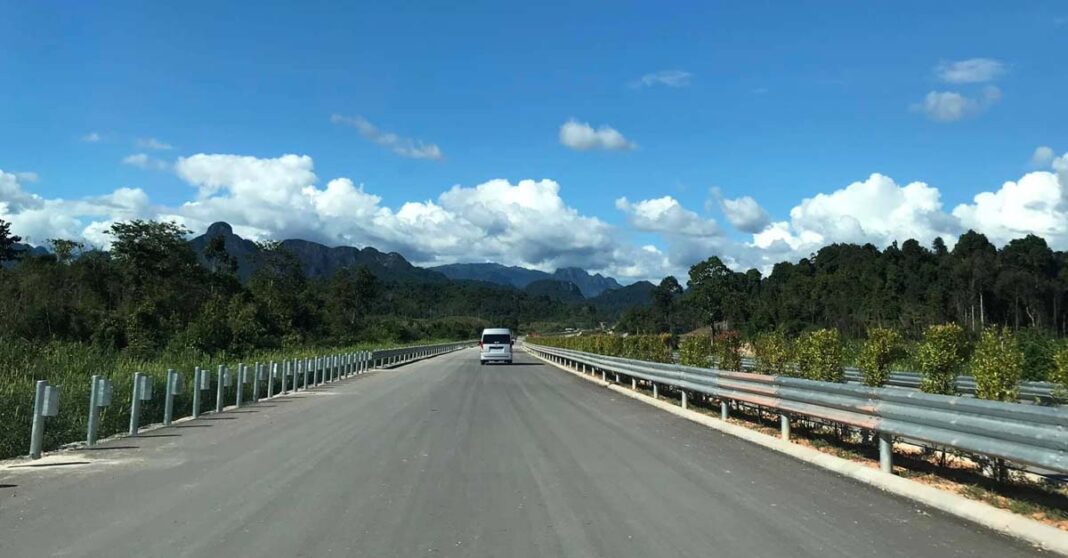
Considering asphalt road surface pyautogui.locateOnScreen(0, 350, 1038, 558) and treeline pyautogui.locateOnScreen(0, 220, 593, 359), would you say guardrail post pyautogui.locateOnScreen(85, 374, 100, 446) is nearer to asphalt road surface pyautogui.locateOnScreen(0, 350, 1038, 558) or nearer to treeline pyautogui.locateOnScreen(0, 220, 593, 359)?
asphalt road surface pyautogui.locateOnScreen(0, 350, 1038, 558)

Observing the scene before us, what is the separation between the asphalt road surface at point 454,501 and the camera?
5613 mm

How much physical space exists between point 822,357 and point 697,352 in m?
7.69

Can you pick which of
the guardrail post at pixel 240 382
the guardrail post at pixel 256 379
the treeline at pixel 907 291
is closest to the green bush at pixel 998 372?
the guardrail post at pixel 240 382

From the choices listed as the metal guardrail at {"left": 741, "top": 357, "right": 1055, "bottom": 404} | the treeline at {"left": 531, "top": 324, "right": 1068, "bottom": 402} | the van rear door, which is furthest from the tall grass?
the van rear door

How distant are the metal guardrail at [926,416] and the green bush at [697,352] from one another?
270 inches

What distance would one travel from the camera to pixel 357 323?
10912 centimetres

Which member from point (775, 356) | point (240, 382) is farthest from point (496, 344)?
point (775, 356)

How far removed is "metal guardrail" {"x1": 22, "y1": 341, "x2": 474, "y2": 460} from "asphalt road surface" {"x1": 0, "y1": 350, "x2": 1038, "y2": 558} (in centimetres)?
56

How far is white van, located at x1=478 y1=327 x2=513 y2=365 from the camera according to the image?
43.4 m

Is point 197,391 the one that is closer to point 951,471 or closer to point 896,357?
point 896,357

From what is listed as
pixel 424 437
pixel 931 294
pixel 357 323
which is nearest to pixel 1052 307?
pixel 931 294

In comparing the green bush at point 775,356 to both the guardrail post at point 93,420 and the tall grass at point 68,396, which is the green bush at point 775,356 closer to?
the guardrail post at point 93,420

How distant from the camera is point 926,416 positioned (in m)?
7.69

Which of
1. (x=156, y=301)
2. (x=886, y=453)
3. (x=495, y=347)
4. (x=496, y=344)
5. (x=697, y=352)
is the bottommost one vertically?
(x=886, y=453)
